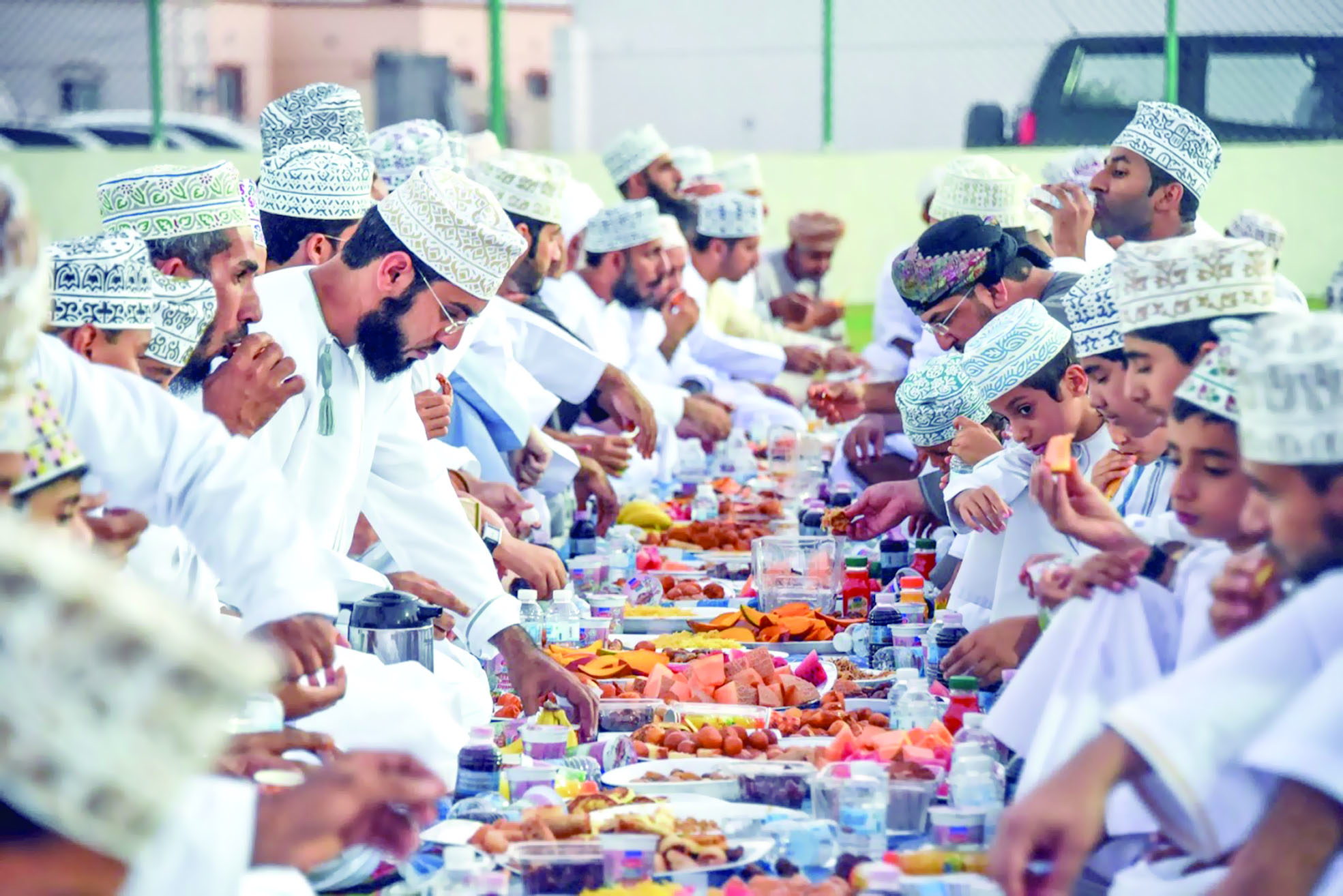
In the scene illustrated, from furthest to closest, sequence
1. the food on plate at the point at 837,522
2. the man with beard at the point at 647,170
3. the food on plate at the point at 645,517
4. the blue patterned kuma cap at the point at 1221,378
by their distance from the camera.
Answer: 1. the man with beard at the point at 647,170
2. the food on plate at the point at 645,517
3. the food on plate at the point at 837,522
4. the blue patterned kuma cap at the point at 1221,378

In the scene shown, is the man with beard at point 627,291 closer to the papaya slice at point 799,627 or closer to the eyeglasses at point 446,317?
the papaya slice at point 799,627

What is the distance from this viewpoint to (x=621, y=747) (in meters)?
3.76

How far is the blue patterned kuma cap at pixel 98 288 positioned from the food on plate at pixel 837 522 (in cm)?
238

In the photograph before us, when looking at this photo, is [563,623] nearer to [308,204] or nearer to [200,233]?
[200,233]

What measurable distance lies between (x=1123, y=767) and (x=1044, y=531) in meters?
1.81

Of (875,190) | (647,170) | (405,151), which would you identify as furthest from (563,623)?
(875,190)

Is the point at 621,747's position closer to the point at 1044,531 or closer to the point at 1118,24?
the point at 1044,531

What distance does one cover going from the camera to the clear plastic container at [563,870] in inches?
118

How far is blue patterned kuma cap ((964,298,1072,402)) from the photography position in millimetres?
4227

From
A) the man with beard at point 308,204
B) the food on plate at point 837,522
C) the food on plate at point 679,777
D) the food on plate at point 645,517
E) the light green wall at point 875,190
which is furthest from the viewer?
the light green wall at point 875,190

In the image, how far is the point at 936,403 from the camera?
195 inches

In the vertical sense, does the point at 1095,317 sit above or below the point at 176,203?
below

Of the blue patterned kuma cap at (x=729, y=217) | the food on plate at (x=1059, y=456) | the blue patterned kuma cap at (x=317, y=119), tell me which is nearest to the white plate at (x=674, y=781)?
the food on plate at (x=1059, y=456)

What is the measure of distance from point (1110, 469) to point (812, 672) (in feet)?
2.75
